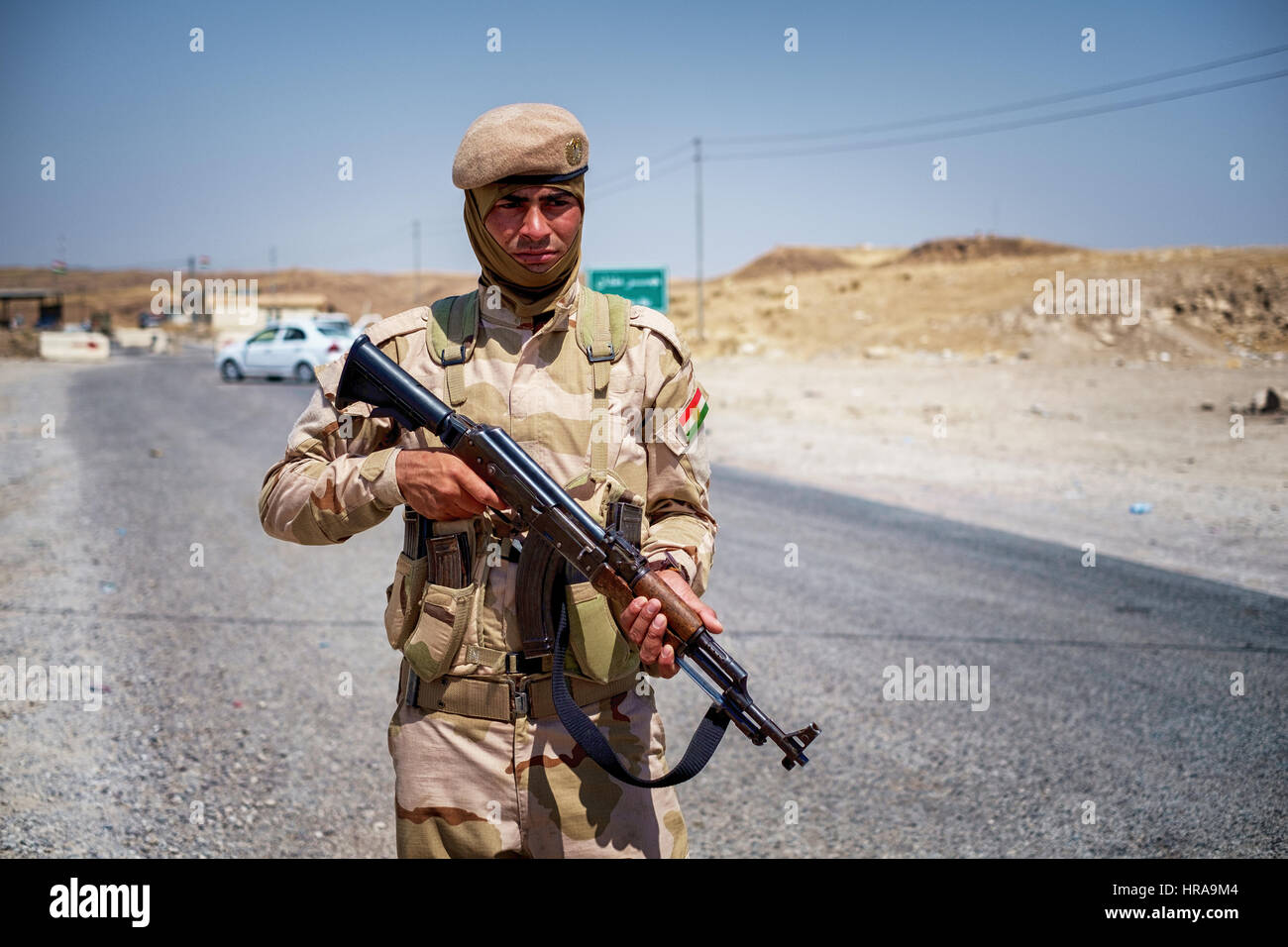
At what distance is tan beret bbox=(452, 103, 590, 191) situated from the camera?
6.23 ft

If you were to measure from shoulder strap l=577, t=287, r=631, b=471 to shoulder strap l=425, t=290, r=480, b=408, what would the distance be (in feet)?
0.72

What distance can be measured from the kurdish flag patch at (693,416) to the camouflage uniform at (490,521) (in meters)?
0.01

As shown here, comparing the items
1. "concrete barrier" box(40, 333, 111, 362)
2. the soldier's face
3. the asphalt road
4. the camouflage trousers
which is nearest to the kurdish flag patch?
the soldier's face

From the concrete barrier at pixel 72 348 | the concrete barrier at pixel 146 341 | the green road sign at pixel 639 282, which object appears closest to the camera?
the green road sign at pixel 639 282

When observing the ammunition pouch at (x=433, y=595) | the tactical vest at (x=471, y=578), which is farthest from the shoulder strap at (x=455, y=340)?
the ammunition pouch at (x=433, y=595)

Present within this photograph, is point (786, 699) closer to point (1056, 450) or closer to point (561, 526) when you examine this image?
point (561, 526)

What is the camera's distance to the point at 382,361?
76.0 inches

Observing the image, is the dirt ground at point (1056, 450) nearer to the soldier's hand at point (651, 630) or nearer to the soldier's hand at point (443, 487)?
the soldier's hand at point (651, 630)

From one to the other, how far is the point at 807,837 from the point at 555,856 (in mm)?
1828

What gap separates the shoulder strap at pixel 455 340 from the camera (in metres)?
2.03

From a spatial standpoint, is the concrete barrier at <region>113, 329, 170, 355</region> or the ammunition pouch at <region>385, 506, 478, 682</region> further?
the concrete barrier at <region>113, 329, 170, 355</region>

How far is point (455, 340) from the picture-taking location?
81.0 inches

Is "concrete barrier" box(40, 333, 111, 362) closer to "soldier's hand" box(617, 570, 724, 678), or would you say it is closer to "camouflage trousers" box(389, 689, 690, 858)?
"camouflage trousers" box(389, 689, 690, 858)
